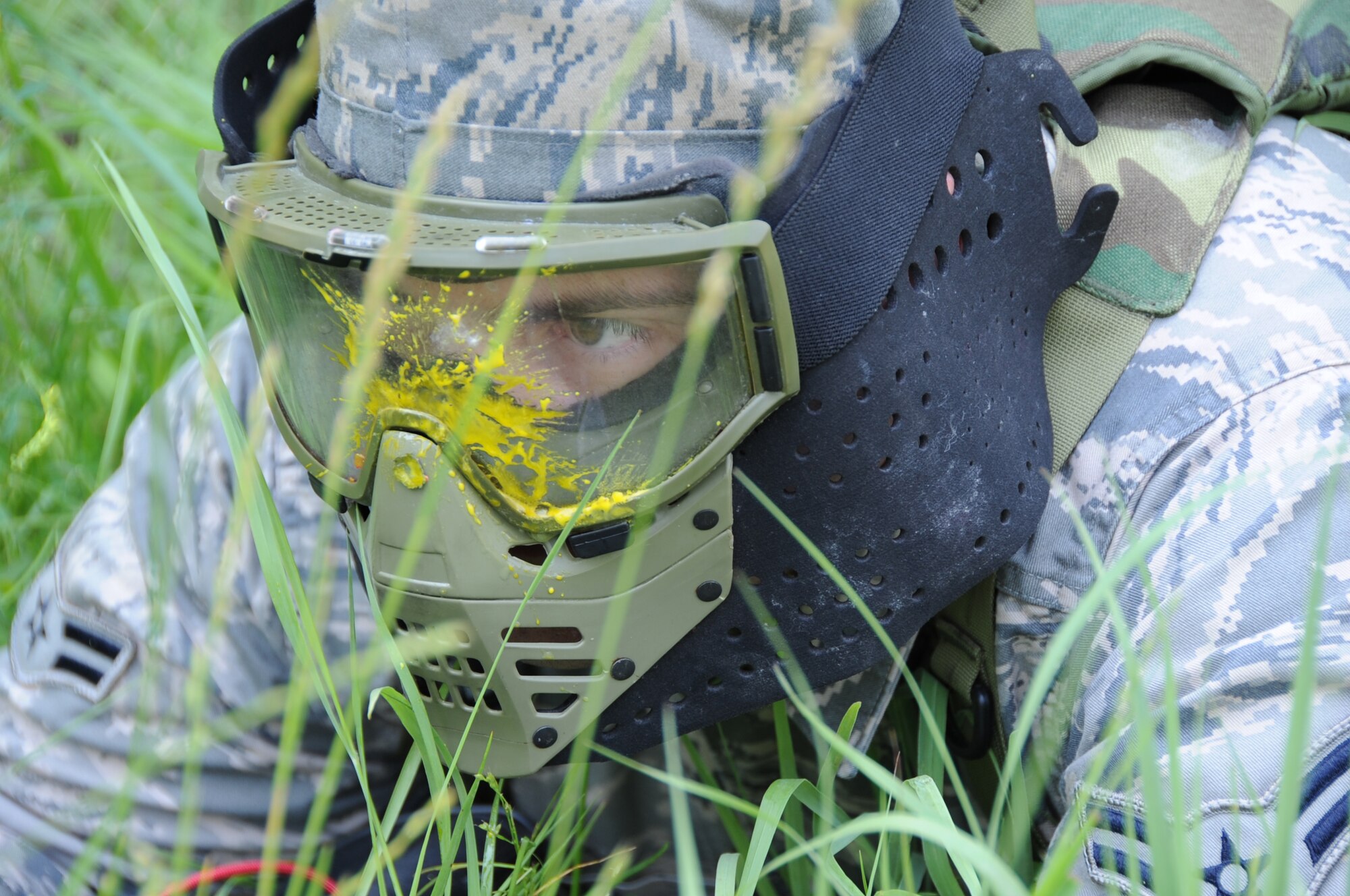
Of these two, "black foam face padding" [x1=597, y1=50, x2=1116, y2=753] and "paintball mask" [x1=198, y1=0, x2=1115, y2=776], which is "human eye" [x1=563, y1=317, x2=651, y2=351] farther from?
"black foam face padding" [x1=597, y1=50, x2=1116, y2=753]

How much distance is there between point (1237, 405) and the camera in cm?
105

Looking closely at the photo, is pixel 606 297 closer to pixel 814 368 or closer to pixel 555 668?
pixel 814 368

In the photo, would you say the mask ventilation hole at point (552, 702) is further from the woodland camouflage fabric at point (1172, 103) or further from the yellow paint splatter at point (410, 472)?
the woodland camouflage fabric at point (1172, 103)

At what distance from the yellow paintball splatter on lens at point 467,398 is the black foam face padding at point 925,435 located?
0.55 ft

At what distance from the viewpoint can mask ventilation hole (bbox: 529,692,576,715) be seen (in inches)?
43.6

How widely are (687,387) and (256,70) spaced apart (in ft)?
2.24

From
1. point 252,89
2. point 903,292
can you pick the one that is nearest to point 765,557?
point 903,292

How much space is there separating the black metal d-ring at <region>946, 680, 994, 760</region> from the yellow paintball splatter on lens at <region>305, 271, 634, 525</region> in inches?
18.3

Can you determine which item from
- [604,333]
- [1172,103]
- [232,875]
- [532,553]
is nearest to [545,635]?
[532,553]

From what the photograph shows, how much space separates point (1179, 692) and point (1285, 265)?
1.40 ft

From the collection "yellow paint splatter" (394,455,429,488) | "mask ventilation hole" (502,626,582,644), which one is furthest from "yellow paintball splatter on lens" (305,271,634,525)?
"mask ventilation hole" (502,626,582,644)

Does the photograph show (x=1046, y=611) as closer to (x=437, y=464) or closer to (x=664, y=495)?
(x=664, y=495)

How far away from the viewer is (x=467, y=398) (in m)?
0.95

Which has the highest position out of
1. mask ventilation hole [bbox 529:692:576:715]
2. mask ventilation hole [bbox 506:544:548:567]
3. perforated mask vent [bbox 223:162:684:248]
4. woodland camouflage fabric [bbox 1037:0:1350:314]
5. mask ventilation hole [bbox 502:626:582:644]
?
woodland camouflage fabric [bbox 1037:0:1350:314]
